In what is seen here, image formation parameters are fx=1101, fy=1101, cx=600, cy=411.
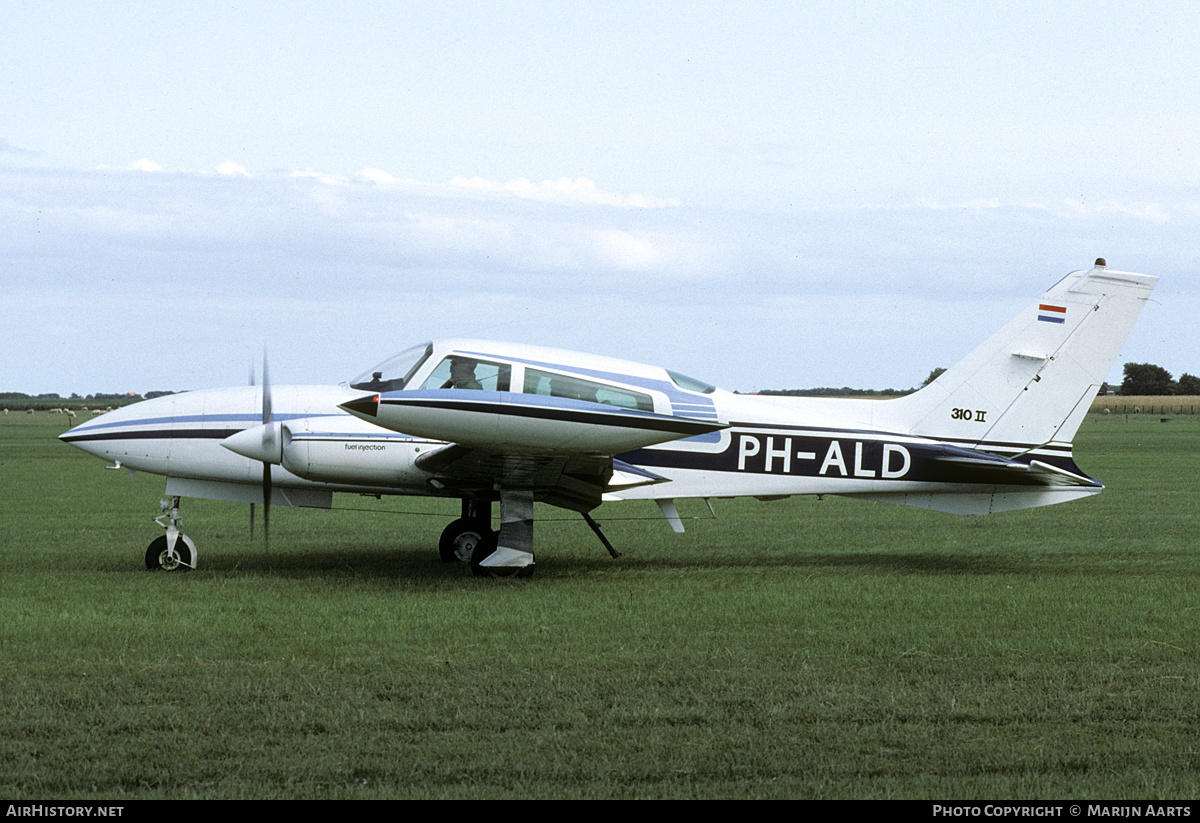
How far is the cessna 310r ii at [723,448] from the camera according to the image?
1224 cm

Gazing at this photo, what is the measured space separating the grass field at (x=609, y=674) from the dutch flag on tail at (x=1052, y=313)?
294cm

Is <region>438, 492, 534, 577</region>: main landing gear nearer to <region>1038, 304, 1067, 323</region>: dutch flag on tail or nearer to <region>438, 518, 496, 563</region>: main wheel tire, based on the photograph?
<region>438, 518, 496, 563</region>: main wheel tire

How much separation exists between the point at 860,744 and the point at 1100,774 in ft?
3.71

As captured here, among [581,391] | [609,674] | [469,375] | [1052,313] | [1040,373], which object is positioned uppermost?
[1052,313]

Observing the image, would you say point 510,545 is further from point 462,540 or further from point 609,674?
point 609,674

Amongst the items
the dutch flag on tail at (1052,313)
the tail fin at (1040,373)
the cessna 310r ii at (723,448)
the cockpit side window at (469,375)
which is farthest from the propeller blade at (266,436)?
the dutch flag on tail at (1052,313)

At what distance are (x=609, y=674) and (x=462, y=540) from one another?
646 centimetres

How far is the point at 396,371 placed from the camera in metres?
11.6

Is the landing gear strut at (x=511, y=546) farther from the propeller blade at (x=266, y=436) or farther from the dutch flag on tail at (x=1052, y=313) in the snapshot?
the dutch flag on tail at (x=1052, y=313)

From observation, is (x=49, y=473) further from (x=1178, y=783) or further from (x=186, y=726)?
(x=1178, y=783)

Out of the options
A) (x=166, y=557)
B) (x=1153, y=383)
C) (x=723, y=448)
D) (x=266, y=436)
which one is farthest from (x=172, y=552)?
(x=1153, y=383)

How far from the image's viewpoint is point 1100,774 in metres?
5.21

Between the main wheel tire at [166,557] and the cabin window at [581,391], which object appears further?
the main wheel tire at [166,557]

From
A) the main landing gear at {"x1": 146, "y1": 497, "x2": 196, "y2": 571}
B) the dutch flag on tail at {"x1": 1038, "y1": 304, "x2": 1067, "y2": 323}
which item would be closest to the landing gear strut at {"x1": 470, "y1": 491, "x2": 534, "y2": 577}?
the main landing gear at {"x1": 146, "y1": 497, "x2": 196, "y2": 571}
